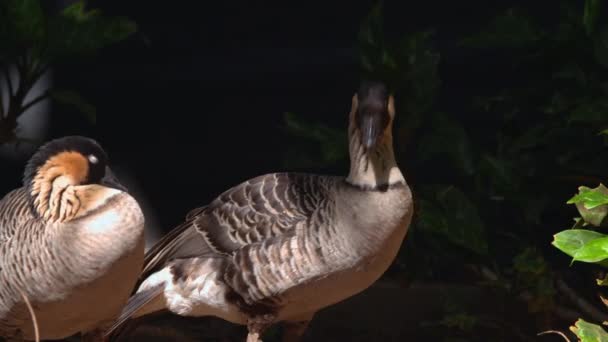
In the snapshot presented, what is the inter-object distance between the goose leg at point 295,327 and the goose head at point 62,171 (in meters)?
1.07

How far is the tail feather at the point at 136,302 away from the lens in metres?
4.48

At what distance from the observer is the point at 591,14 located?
486 centimetres

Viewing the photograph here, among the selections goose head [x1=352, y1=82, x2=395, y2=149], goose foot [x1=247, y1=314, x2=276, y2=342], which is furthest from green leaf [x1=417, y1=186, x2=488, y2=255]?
goose foot [x1=247, y1=314, x2=276, y2=342]

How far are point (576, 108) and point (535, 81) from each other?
18.0 inches

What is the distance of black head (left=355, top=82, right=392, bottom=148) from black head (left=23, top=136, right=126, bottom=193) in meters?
0.93

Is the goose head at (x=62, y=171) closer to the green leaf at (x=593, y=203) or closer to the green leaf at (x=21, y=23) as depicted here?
the green leaf at (x=21, y=23)

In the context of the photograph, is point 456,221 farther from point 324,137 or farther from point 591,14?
point 591,14

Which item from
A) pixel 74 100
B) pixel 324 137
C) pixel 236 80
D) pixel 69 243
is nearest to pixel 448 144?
pixel 324 137

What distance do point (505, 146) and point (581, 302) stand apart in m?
0.82

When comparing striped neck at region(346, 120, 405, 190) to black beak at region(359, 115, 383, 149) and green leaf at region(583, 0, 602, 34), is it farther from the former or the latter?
green leaf at region(583, 0, 602, 34)

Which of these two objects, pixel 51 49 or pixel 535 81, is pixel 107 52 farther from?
pixel 535 81

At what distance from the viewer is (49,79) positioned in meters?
5.63

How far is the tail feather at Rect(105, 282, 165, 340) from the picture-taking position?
14.7 feet

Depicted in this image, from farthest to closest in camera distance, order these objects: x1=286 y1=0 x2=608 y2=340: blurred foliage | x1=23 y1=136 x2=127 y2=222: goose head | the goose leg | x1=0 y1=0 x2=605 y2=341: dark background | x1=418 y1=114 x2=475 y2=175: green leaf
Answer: x1=0 y1=0 x2=605 y2=341: dark background
x1=418 y1=114 x2=475 y2=175: green leaf
x1=286 y1=0 x2=608 y2=340: blurred foliage
the goose leg
x1=23 y1=136 x2=127 y2=222: goose head
